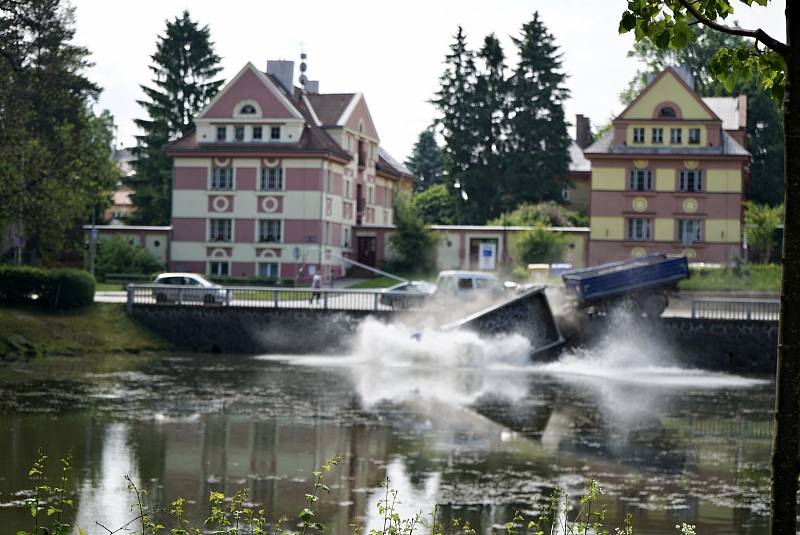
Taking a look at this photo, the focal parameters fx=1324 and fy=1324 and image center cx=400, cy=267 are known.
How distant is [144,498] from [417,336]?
94.1ft

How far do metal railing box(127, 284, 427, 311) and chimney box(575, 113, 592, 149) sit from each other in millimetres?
60956

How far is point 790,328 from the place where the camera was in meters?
6.67

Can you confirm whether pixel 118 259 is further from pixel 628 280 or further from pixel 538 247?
pixel 628 280

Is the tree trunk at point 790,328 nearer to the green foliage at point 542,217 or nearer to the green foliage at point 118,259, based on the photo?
the green foliage at point 118,259

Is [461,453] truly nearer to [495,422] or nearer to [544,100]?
[495,422]

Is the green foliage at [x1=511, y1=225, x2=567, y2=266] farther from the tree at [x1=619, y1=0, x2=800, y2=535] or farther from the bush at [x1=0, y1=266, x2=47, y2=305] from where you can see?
the tree at [x1=619, y1=0, x2=800, y2=535]

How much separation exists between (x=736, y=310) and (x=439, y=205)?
57.2 meters

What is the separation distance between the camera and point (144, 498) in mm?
16750

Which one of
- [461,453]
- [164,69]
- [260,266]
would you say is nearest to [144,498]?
[461,453]

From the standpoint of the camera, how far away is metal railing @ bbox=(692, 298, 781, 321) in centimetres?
4550

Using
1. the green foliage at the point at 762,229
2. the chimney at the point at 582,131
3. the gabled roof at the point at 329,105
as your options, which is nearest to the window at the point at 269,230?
the gabled roof at the point at 329,105

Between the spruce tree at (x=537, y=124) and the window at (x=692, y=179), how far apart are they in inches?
701

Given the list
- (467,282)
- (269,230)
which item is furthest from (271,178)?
(467,282)

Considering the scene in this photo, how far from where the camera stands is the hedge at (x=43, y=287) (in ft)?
151
